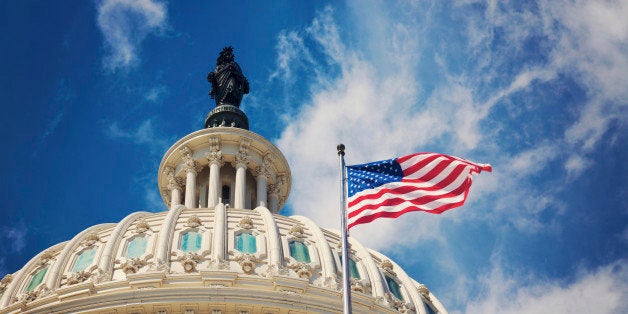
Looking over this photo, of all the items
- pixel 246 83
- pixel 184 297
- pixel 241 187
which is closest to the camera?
pixel 184 297

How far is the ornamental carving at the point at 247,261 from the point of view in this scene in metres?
48.9

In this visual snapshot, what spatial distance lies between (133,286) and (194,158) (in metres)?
20.8

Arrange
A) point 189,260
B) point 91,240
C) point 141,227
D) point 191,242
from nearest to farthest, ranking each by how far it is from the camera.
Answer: point 189,260, point 191,242, point 141,227, point 91,240

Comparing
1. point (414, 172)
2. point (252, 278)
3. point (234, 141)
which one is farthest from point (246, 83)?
point (414, 172)

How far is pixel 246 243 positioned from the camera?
5206 cm

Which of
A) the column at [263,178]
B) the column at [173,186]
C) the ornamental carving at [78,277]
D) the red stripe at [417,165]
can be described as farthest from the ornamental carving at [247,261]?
the column at [173,186]

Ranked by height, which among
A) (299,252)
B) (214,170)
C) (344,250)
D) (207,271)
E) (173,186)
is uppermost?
(173,186)

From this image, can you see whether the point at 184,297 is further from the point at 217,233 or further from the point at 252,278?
the point at 217,233

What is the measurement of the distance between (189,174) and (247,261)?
1813 cm

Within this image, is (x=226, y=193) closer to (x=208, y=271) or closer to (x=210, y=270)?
(x=210, y=270)

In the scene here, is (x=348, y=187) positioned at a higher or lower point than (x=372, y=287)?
lower

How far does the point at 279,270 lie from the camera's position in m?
48.8

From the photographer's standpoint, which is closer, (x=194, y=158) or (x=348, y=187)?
(x=348, y=187)

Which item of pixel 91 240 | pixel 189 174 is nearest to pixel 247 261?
pixel 91 240
